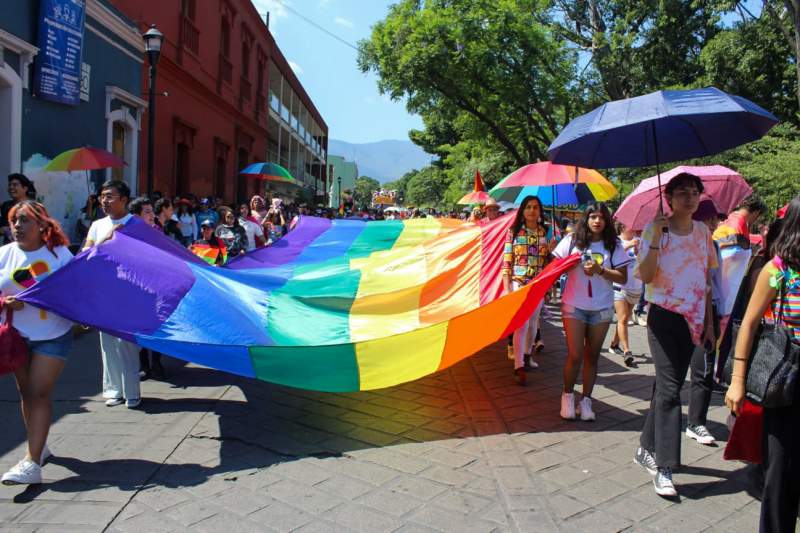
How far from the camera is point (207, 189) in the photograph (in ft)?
62.3

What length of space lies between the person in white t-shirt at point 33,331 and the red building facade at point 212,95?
10.6 metres

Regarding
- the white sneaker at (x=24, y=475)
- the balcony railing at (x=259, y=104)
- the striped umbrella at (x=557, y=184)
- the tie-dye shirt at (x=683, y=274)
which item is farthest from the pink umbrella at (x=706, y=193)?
the balcony railing at (x=259, y=104)

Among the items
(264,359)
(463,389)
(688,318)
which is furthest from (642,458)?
(264,359)

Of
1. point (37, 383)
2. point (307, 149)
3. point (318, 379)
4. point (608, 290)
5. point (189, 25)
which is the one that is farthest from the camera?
point (307, 149)

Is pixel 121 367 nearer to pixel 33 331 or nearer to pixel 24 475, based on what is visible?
pixel 33 331

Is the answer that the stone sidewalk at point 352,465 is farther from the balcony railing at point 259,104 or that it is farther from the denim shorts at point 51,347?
the balcony railing at point 259,104

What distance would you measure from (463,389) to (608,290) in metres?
1.79

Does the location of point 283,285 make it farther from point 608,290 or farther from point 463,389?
point 608,290

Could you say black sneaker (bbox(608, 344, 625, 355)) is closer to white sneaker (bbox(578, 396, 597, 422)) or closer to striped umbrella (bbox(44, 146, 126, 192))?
white sneaker (bbox(578, 396, 597, 422))

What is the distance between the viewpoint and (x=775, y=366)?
271cm

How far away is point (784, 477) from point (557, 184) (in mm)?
7693

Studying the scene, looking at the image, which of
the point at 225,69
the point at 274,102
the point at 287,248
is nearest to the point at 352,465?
the point at 287,248

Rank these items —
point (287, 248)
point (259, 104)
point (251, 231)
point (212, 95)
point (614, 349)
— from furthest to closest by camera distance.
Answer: point (259, 104)
point (212, 95)
point (251, 231)
point (614, 349)
point (287, 248)

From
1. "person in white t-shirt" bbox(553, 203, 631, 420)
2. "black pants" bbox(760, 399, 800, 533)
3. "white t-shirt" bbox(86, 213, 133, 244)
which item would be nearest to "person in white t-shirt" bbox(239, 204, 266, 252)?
"white t-shirt" bbox(86, 213, 133, 244)
